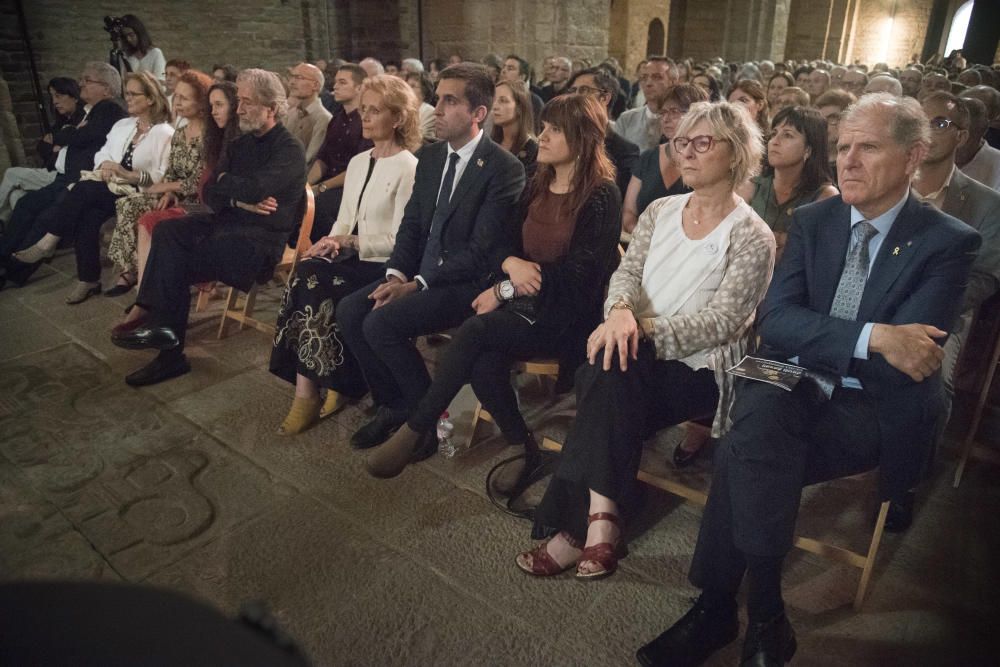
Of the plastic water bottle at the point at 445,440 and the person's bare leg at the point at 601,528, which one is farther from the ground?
the person's bare leg at the point at 601,528

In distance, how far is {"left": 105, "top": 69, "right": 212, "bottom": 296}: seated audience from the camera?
13.9 feet

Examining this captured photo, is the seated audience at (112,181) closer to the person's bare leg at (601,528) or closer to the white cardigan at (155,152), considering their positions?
the white cardigan at (155,152)

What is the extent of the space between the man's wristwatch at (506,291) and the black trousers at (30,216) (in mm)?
4058

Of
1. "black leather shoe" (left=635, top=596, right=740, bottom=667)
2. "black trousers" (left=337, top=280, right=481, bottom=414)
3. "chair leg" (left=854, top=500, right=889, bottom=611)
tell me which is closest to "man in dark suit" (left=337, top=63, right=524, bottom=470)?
"black trousers" (left=337, top=280, right=481, bottom=414)

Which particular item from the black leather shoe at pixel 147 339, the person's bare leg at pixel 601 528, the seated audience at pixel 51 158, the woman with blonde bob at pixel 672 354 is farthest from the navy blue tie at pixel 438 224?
the seated audience at pixel 51 158

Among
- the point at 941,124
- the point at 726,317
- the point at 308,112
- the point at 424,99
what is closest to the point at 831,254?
the point at 726,317

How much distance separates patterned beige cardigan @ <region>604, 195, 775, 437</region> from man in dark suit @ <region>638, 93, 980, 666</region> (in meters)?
0.19

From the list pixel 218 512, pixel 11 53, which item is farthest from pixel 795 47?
pixel 218 512

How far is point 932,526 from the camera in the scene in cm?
252

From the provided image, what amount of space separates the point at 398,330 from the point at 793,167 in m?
1.93

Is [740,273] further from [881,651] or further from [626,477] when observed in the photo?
[881,651]

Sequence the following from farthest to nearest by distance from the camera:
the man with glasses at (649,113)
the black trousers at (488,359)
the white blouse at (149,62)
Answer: the white blouse at (149,62), the man with glasses at (649,113), the black trousers at (488,359)

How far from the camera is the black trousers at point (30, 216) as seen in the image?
204 inches

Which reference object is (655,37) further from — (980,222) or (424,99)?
(980,222)
